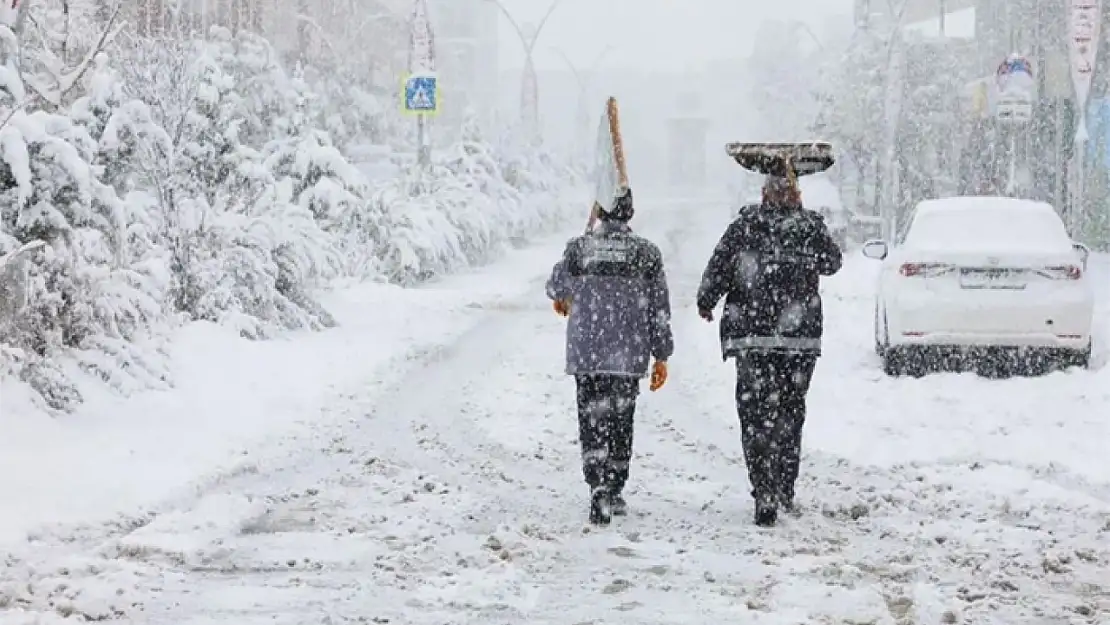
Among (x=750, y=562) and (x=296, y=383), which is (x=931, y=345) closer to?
(x=296, y=383)

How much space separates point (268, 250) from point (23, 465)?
769 cm

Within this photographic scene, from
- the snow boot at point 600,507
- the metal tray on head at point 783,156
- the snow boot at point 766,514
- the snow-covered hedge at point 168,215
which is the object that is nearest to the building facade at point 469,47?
the snow-covered hedge at point 168,215

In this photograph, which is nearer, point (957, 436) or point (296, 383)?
point (957, 436)

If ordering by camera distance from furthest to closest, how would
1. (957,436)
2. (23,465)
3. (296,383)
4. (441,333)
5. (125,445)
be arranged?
1. (441,333)
2. (296,383)
3. (957,436)
4. (125,445)
5. (23,465)

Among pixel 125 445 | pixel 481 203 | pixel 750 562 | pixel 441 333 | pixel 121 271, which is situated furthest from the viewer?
pixel 481 203

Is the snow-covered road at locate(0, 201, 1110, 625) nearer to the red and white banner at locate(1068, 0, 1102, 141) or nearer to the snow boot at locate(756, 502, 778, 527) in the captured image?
the snow boot at locate(756, 502, 778, 527)

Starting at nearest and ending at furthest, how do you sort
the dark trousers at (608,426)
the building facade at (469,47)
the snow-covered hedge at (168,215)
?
1. the dark trousers at (608,426)
2. the snow-covered hedge at (168,215)
3. the building facade at (469,47)

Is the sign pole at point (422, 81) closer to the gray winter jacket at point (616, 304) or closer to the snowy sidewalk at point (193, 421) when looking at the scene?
the snowy sidewalk at point (193, 421)

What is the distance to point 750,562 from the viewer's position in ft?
21.8

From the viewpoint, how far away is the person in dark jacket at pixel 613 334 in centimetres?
760

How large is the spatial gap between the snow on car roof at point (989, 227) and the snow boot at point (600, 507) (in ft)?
20.4

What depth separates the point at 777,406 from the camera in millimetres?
7605

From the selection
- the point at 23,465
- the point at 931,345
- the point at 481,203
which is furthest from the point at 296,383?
the point at 481,203

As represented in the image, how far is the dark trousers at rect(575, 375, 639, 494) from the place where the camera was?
298 inches
